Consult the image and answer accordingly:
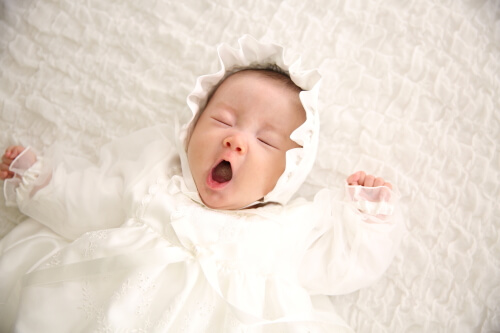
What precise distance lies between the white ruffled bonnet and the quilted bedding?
191 millimetres

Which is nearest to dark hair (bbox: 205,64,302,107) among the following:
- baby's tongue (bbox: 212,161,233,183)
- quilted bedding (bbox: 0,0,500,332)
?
quilted bedding (bbox: 0,0,500,332)

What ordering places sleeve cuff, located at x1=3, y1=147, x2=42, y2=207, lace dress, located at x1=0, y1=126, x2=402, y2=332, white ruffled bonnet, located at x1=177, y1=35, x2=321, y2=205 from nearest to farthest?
lace dress, located at x1=0, y1=126, x2=402, y2=332 → white ruffled bonnet, located at x1=177, y1=35, x2=321, y2=205 → sleeve cuff, located at x1=3, y1=147, x2=42, y2=207

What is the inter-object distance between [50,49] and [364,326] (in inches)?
60.2

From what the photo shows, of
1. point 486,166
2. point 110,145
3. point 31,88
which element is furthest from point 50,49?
point 486,166

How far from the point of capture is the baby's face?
4.04 ft

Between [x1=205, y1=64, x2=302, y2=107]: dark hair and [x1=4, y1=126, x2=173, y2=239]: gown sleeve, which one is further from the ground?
[x1=205, y1=64, x2=302, y2=107]: dark hair

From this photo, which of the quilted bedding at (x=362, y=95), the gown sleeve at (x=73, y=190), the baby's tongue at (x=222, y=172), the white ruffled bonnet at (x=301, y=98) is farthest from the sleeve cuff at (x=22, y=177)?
the baby's tongue at (x=222, y=172)

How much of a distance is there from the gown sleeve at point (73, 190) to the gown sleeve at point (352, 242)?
0.59 m

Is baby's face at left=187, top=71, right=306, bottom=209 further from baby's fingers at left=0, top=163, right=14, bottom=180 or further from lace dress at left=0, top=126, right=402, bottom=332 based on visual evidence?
baby's fingers at left=0, top=163, right=14, bottom=180

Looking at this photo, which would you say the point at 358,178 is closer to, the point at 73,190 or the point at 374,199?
the point at 374,199

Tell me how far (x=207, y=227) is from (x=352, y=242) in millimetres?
469

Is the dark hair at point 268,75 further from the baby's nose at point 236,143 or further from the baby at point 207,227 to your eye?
the baby's nose at point 236,143

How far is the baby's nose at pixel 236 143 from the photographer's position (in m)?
1.19

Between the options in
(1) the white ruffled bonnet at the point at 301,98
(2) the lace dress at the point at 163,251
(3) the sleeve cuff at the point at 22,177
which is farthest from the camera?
(3) the sleeve cuff at the point at 22,177
